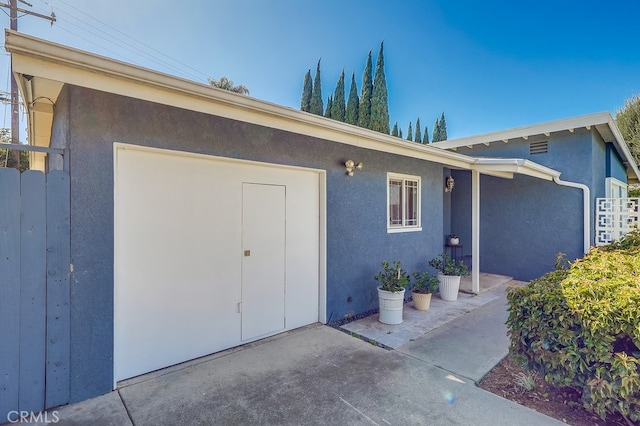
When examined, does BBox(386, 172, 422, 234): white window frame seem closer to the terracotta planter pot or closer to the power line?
the terracotta planter pot

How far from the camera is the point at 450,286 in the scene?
22.6 feet

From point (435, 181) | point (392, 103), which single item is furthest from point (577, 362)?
point (392, 103)

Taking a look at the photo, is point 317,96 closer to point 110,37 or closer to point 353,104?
point 353,104

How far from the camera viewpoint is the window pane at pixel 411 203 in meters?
7.07

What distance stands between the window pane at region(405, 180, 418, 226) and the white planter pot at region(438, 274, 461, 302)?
1.37 metres

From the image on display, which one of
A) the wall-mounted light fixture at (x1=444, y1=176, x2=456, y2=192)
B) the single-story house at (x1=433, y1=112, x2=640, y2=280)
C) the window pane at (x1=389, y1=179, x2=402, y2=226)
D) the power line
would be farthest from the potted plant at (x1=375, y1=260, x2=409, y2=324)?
the power line

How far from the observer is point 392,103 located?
2055cm

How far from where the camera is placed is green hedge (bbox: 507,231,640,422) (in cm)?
259

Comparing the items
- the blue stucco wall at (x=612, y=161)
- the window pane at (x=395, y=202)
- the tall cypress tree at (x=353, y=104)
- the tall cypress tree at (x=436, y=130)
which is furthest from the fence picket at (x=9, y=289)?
the tall cypress tree at (x=436, y=130)

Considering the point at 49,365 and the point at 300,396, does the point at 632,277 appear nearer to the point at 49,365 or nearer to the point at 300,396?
the point at 300,396

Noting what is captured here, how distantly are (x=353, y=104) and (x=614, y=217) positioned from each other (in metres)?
15.5

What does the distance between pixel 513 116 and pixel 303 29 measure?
11832 mm

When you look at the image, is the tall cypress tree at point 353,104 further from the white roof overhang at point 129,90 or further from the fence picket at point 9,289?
the fence picket at point 9,289

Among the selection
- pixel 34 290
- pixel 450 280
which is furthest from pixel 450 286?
pixel 34 290
